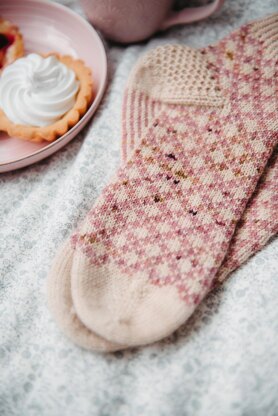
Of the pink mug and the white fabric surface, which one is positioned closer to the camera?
the white fabric surface

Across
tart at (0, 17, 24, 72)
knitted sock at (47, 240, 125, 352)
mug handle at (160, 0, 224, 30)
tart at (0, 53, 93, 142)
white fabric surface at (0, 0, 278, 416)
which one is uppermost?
tart at (0, 17, 24, 72)

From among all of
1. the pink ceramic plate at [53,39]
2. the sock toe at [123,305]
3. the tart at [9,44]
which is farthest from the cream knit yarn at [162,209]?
the tart at [9,44]

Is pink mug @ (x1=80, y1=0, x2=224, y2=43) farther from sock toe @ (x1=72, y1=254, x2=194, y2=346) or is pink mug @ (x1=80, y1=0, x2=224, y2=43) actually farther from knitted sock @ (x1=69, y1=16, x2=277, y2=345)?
sock toe @ (x1=72, y1=254, x2=194, y2=346)

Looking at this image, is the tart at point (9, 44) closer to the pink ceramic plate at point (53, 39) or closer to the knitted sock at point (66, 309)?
the pink ceramic plate at point (53, 39)

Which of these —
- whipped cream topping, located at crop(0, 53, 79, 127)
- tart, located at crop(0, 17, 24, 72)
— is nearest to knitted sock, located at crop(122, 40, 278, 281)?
whipped cream topping, located at crop(0, 53, 79, 127)

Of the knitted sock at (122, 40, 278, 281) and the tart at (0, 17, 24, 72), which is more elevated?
the tart at (0, 17, 24, 72)

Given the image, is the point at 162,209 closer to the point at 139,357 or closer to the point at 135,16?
the point at 139,357

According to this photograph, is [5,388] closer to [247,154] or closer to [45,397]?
[45,397]
